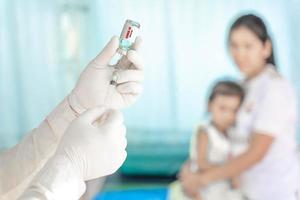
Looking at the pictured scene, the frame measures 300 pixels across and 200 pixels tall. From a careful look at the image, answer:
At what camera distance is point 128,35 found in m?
1.26

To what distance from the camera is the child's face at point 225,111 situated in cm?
241

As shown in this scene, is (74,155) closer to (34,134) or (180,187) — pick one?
(34,134)

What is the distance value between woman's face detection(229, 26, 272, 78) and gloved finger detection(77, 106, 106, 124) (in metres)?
1.06

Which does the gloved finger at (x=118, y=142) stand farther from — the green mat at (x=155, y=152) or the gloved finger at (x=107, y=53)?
the green mat at (x=155, y=152)

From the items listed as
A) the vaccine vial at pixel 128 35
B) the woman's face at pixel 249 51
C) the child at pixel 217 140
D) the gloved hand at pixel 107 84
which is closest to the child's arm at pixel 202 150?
the child at pixel 217 140

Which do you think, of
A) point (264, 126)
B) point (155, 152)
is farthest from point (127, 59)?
point (155, 152)

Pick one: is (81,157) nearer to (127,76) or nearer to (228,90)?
(127,76)

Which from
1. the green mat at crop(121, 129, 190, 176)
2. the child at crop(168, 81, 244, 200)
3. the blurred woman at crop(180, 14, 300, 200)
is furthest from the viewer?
the green mat at crop(121, 129, 190, 176)

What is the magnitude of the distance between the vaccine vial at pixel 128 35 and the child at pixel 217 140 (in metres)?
1.08

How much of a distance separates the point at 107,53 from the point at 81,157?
0.32 metres

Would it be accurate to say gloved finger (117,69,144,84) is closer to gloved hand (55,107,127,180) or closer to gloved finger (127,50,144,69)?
gloved finger (127,50,144,69)

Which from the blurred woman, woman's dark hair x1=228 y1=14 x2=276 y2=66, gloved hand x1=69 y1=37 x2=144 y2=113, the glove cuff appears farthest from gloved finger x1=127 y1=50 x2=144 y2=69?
woman's dark hair x1=228 y1=14 x2=276 y2=66

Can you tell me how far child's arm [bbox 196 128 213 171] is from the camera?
2375 millimetres

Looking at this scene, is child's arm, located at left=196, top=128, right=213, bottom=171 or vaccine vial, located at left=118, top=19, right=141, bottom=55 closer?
vaccine vial, located at left=118, top=19, right=141, bottom=55
